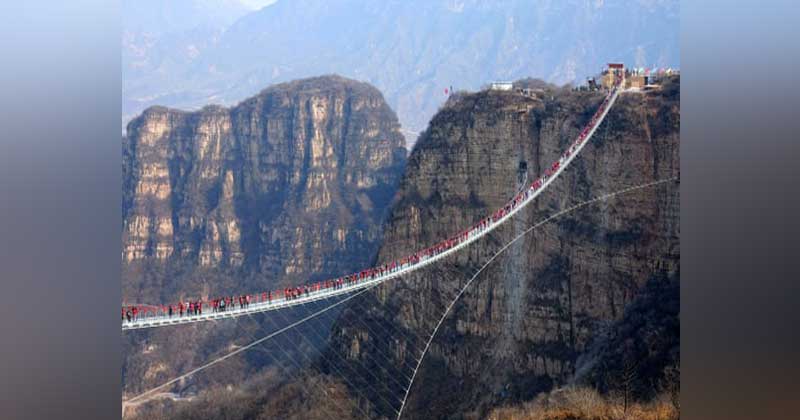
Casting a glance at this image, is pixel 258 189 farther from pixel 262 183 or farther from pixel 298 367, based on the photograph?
pixel 298 367

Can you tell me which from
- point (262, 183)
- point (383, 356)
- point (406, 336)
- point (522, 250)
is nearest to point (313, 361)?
point (383, 356)

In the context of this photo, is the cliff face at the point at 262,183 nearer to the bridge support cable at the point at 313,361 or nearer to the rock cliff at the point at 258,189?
the rock cliff at the point at 258,189

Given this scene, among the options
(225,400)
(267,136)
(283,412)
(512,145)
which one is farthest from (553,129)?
(267,136)

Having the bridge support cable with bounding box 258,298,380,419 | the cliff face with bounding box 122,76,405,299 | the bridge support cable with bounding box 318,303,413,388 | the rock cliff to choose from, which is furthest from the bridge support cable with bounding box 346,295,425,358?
the cliff face with bounding box 122,76,405,299

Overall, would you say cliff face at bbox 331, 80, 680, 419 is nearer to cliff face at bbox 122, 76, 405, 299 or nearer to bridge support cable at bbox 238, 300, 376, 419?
bridge support cable at bbox 238, 300, 376, 419

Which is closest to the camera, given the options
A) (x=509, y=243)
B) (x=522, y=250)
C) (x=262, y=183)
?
(x=522, y=250)
